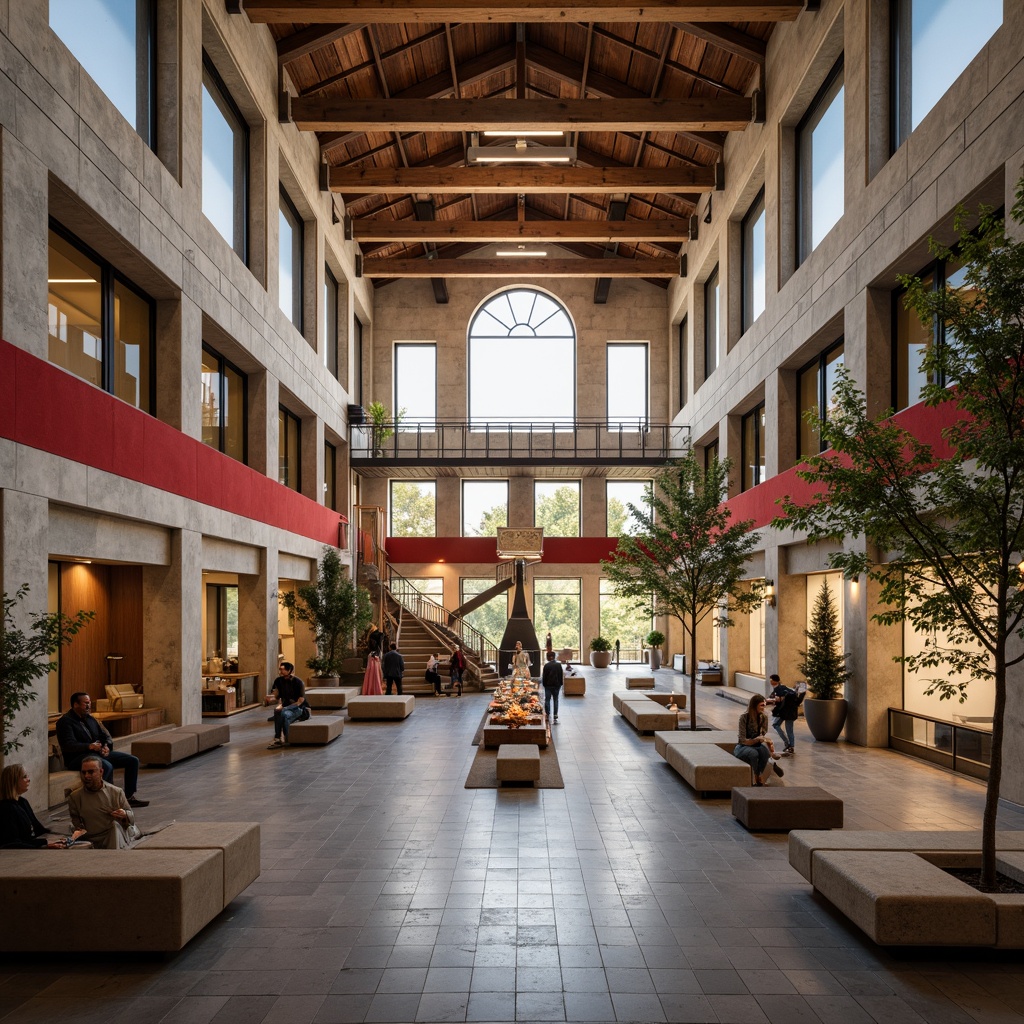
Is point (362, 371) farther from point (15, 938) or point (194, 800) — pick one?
point (15, 938)

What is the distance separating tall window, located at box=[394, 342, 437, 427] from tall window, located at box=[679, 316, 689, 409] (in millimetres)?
10199

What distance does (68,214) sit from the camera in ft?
40.7

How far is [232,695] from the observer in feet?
64.2

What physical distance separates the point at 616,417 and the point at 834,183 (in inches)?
760

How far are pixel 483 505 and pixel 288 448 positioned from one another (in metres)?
13.5

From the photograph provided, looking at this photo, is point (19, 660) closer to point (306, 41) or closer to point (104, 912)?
point (104, 912)

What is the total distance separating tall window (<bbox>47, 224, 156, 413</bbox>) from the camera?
12586mm

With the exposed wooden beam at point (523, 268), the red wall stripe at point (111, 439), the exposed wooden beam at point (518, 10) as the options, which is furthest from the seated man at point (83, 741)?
the exposed wooden beam at point (523, 268)

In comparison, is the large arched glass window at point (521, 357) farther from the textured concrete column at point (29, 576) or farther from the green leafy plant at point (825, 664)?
the textured concrete column at point (29, 576)

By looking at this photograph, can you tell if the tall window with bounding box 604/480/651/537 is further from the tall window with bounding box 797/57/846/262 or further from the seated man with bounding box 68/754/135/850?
the seated man with bounding box 68/754/135/850

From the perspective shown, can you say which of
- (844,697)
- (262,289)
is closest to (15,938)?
(844,697)

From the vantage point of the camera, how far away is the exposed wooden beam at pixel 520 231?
30078mm

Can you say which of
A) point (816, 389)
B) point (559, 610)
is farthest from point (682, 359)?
point (816, 389)

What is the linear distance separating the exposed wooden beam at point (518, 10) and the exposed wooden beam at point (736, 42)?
3050mm
